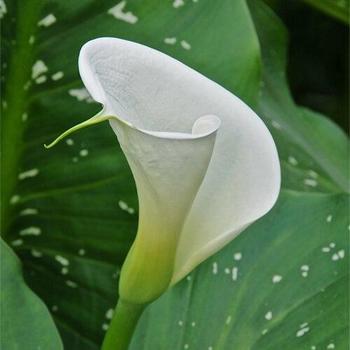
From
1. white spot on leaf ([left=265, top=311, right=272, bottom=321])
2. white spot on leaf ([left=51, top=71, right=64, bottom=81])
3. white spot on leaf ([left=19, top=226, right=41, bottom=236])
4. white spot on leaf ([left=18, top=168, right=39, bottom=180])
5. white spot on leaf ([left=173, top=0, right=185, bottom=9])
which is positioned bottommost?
white spot on leaf ([left=265, top=311, right=272, bottom=321])

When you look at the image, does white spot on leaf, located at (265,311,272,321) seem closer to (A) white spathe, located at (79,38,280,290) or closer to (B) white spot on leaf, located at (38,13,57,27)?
(A) white spathe, located at (79,38,280,290)

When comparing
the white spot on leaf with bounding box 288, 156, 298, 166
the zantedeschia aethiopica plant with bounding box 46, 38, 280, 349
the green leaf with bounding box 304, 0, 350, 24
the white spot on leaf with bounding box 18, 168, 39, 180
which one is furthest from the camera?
the green leaf with bounding box 304, 0, 350, 24

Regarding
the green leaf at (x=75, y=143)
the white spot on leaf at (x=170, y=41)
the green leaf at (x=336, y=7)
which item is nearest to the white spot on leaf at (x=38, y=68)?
the green leaf at (x=75, y=143)

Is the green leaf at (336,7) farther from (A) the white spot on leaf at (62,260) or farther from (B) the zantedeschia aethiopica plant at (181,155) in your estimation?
(B) the zantedeschia aethiopica plant at (181,155)

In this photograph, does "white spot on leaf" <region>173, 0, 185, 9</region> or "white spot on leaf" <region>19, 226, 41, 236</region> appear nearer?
"white spot on leaf" <region>173, 0, 185, 9</region>

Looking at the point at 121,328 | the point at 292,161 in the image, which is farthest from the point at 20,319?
the point at 292,161

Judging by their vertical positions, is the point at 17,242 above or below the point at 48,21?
below

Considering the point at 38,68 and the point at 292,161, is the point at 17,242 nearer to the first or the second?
the point at 38,68

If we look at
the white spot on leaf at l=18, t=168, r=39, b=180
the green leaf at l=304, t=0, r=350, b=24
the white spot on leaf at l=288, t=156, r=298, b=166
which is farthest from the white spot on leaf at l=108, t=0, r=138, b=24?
the green leaf at l=304, t=0, r=350, b=24
